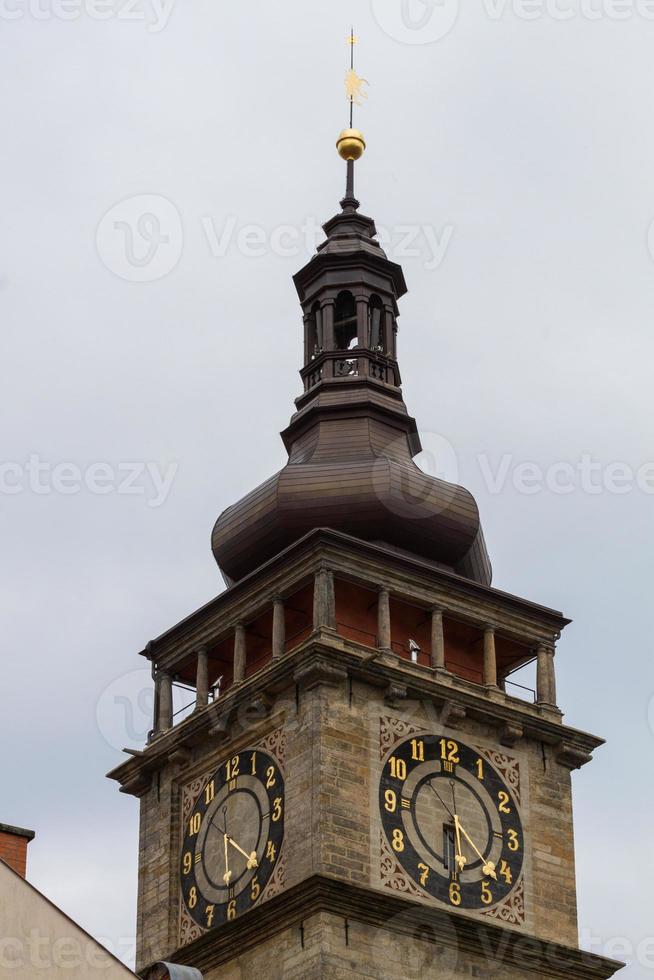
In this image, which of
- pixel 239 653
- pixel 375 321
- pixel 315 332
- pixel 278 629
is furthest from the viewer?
pixel 315 332

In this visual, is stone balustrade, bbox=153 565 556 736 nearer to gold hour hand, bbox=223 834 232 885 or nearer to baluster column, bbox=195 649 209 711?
baluster column, bbox=195 649 209 711

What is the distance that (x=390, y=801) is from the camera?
42531 mm

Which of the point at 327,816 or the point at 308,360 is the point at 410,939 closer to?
the point at 327,816

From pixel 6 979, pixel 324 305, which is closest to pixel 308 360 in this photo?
pixel 324 305

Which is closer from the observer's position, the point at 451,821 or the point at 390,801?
the point at 390,801

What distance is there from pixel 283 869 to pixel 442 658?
4.80m

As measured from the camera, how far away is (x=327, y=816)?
41.5 meters

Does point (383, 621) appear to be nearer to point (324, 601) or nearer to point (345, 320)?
point (324, 601)

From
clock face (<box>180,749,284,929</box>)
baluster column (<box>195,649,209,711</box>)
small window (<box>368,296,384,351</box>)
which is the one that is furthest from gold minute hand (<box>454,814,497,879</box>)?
small window (<box>368,296,384,351</box>)

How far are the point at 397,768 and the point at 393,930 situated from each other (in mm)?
2921

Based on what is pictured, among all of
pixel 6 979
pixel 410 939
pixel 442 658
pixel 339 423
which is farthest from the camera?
pixel 339 423

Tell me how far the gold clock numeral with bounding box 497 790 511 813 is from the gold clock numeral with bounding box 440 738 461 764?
93 centimetres

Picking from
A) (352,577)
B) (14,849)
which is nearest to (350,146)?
(352,577)

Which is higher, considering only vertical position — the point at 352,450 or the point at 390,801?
the point at 352,450
